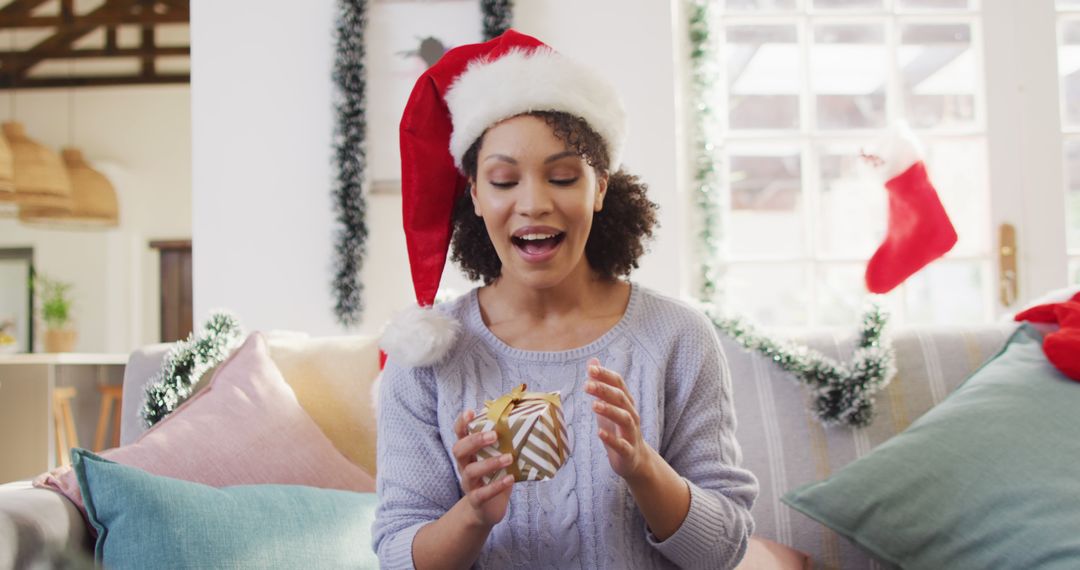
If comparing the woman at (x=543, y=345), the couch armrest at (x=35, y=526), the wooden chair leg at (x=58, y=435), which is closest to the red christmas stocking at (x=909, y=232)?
the woman at (x=543, y=345)

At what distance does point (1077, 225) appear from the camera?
2.89 meters

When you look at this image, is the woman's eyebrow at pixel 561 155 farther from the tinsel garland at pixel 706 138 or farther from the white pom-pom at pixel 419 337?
the tinsel garland at pixel 706 138

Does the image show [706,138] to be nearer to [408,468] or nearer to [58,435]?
[408,468]

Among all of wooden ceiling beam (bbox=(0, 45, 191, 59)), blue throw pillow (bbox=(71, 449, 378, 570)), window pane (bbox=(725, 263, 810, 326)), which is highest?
wooden ceiling beam (bbox=(0, 45, 191, 59))

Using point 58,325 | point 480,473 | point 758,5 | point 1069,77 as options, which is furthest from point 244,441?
point 58,325

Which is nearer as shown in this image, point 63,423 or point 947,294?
point 947,294

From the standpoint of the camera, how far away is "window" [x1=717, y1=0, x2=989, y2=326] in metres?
2.98

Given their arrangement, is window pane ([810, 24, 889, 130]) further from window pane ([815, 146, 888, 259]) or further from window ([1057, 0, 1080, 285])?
window ([1057, 0, 1080, 285])

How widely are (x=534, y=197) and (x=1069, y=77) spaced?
252 cm

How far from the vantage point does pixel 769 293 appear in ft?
9.81

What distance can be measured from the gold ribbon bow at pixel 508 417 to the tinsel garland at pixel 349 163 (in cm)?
189

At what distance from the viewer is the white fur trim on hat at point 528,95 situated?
1.21m

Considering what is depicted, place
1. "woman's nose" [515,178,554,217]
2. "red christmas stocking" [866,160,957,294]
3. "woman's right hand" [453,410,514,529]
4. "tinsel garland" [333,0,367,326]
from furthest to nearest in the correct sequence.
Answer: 1. "tinsel garland" [333,0,367,326]
2. "red christmas stocking" [866,160,957,294]
3. "woman's nose" [515,178,554,217]
4. "woman's right hand" [453,410,514,529]

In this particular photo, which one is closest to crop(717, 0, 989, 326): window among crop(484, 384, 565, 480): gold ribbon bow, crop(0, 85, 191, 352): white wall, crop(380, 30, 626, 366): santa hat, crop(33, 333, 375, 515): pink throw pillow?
crop(33, 333, 375, 515): pink throw pillow
